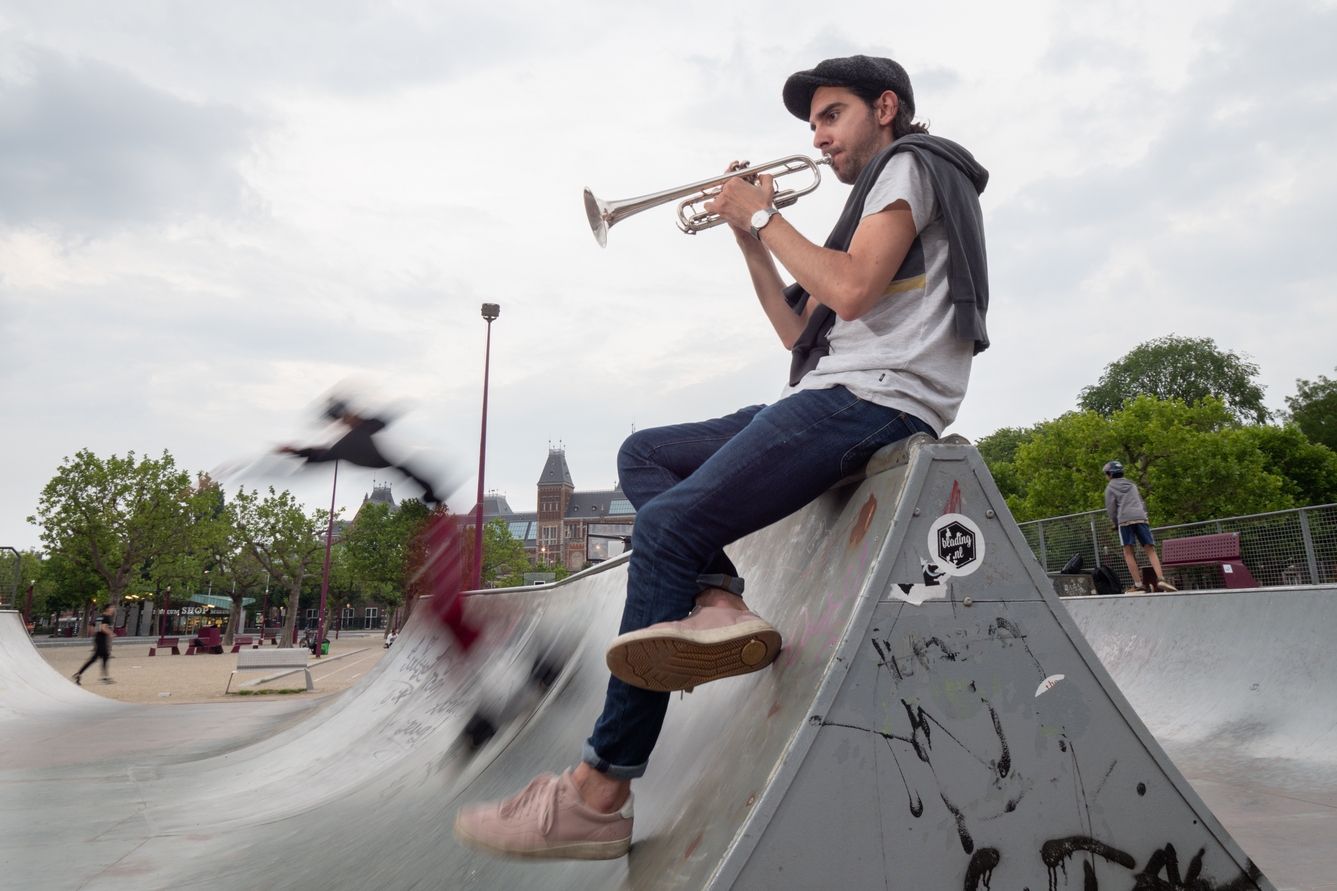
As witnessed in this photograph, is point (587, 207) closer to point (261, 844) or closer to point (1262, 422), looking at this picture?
point (261, 844)

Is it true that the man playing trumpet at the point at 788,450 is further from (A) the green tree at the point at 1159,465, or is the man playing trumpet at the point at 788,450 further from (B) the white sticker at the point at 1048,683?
(A) the green tree at the point at 1159,465

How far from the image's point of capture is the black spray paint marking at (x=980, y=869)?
1478 mm

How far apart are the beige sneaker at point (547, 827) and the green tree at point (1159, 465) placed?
113 feet

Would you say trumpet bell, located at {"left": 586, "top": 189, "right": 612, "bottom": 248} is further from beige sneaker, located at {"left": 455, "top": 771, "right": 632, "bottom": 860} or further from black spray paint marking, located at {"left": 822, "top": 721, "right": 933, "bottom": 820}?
black spray paint marking, located at {"left": 822, "top": 721, "right": 933, "bottom": 820}

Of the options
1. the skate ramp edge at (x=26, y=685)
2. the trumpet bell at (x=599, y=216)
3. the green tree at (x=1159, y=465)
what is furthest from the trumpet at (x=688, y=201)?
the green tree at (x=1159, y=465)

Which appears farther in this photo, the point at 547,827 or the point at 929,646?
the point at 547,827

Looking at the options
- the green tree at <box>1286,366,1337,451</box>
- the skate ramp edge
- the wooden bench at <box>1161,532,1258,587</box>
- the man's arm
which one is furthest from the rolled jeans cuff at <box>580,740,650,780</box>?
the green tree at <box>1286,366,1337,451</box>

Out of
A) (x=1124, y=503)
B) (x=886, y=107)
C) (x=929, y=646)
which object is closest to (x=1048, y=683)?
(x=929, y=646)

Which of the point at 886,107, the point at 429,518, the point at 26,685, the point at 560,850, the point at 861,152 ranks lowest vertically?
the point at 26,685

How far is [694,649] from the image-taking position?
5.54 ft

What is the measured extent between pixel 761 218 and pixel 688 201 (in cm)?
130

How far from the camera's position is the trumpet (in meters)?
3.27

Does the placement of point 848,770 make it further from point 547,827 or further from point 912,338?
point 912,338

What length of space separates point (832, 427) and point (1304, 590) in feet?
17.1
